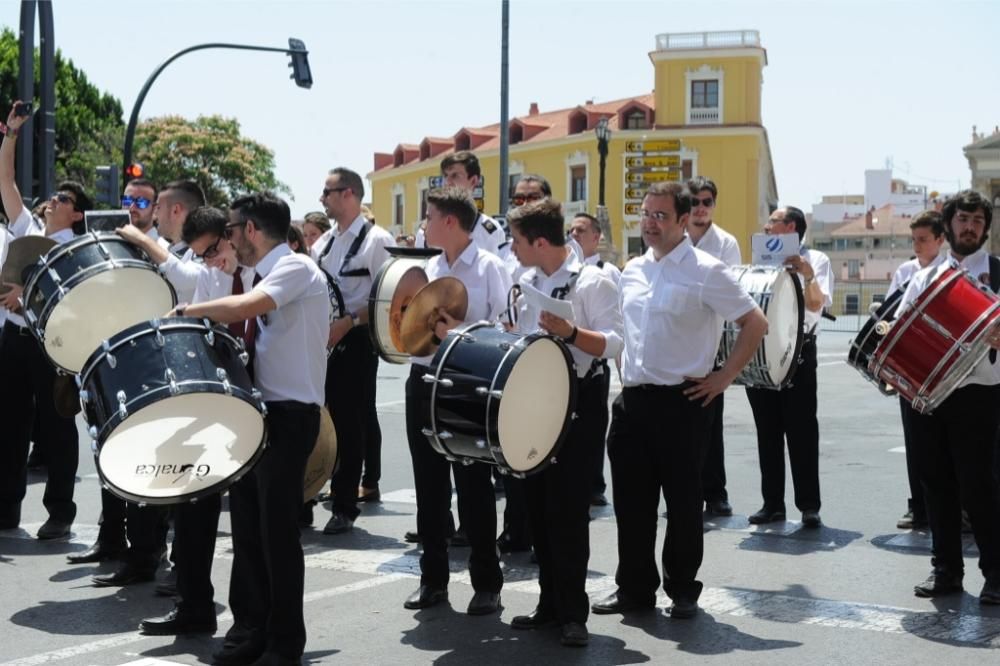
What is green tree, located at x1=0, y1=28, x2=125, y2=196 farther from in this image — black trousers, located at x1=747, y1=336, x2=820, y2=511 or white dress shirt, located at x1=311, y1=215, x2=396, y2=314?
black trousers, located at x1=747, y1=336, x2=820, y2=511

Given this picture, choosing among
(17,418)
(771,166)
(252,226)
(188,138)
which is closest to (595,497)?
(17,418)

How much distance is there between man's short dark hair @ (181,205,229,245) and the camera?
270 inches

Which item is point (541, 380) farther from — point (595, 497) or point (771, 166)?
point (771, 166)

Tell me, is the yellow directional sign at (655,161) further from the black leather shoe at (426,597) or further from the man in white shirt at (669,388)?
the black leather shoe at (426,597)

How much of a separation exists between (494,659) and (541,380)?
1216mm

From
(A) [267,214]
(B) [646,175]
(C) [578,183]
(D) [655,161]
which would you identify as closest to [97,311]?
(A) [267,214]

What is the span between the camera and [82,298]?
6805 mm

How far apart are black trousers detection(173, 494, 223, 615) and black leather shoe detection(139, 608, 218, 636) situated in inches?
1.1

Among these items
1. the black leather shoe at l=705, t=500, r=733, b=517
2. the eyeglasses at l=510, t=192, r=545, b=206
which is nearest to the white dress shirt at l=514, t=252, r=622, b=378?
the eyeglasses at l=510, t=192, r=545, b=206

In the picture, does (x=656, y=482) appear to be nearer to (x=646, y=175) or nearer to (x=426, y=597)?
(x=426, y=597)

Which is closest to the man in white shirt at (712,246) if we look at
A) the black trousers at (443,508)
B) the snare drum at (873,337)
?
the snare drum at (873,337)

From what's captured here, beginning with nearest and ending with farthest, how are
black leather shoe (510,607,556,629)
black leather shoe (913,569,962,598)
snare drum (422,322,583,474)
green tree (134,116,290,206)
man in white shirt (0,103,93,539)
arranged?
snare drum (422,322,583,474) < black leather shoe (510,607,556,629) < black leather shoe (913,569,962,598) < man in white shirt (0,103,93,539) < green tree (134,116,290,206)

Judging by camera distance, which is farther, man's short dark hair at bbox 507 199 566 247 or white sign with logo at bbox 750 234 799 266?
white sign with logo at bbox 750 234 799 266

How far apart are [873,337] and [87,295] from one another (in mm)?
3894
